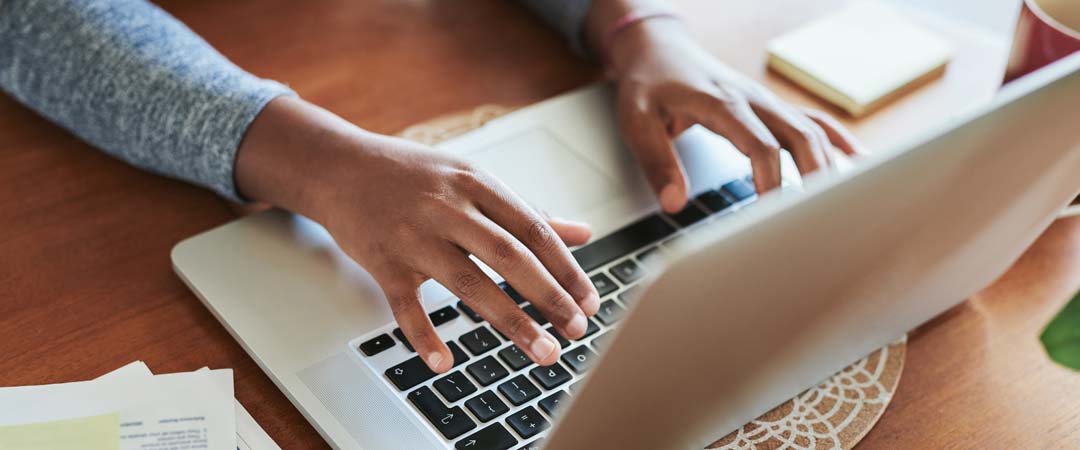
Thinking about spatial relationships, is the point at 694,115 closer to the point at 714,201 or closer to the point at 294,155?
the point at 714,201

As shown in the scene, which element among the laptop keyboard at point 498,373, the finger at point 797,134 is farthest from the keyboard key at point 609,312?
the finger at point 797,134

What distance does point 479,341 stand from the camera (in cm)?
67

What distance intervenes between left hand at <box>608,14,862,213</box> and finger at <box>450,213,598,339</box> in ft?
0.58

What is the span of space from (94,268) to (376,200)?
0.21 m

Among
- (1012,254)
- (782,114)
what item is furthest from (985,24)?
(1012,254)

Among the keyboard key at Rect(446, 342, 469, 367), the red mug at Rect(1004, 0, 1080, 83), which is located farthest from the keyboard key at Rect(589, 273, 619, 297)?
the red mug at Rect(1004, 0, 1080, 83)

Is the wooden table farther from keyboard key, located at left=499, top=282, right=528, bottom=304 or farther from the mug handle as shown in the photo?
keyboard key, located at left=499, top=282, right=528, bottom=304

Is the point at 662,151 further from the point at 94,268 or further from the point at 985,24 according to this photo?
the point at 985,24

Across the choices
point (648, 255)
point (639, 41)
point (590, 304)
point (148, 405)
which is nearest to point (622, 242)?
point (648, 255)

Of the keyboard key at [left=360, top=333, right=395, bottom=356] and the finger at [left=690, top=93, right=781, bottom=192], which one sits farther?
the finger at [left=690, top=93, right=781, bottom=192]

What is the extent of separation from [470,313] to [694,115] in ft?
0.87

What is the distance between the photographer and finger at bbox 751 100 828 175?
809 mm

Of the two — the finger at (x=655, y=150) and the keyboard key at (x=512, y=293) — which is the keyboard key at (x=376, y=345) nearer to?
the keyboard key at (x=512, y=293)

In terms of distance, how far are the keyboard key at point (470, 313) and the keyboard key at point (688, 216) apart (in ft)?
0.61
